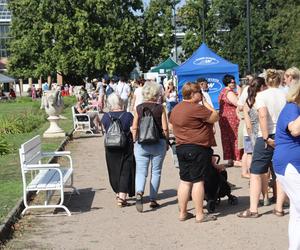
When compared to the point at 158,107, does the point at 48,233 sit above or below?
below

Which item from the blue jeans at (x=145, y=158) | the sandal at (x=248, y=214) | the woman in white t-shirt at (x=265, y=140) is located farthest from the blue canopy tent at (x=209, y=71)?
the sandal at (x=248, y=214)

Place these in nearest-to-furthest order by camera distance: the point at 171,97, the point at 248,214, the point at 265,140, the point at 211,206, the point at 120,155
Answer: the point at 265,140, the point at 248,214, the point at 211,206, the point at 120,155, the point at 171,97

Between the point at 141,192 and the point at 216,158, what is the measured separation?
116cm

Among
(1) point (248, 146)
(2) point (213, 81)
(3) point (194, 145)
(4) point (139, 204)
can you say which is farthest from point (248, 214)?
(2) point (213, 81)

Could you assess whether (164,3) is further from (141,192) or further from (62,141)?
(141,192)

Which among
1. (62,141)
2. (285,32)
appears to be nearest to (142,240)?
(62,141)

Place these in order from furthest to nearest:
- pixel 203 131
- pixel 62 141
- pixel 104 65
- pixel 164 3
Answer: pixel 164 3 → pixel 104 65 → pixel 62 141 → pixel 203 131

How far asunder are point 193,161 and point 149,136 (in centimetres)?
90

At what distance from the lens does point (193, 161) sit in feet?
23.8

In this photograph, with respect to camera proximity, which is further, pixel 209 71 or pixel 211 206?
pixel 209 71

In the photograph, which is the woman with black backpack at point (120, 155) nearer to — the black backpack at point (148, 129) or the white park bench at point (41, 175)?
the black backpack at point (148, 129)

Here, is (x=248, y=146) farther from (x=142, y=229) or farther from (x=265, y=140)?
(x=142, y=229)

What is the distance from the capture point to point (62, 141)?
16.8 metres

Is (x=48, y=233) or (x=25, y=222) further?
(x=25, y=222)
